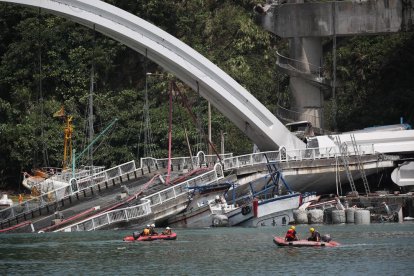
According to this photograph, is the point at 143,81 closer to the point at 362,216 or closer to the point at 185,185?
the point at 185,185

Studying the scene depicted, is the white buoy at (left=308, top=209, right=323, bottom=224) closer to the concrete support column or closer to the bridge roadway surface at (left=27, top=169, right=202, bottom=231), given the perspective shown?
the bridge roadway surface at (left=27, top=169, right=202, bottom=231)

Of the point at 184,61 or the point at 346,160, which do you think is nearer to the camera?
the point at 184,61

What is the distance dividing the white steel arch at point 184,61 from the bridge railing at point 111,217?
12.0 m

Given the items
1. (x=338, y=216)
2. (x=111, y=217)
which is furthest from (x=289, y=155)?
(x=111, y=217)

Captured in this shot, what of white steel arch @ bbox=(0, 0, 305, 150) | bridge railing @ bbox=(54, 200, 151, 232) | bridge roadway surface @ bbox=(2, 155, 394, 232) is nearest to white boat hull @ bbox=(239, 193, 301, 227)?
bridge roadway surface @ bbox=(2, 155, 394, 232)

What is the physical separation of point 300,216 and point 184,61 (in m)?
13.4

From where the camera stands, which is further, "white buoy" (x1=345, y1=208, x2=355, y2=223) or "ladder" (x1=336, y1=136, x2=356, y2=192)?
"ladder" (x1=336, y1=136, x2=356, y2=192)

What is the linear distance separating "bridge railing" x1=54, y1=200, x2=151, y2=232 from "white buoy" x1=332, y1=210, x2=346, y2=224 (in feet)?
37.3

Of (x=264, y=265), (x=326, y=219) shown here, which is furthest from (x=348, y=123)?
(x=264, y=265)

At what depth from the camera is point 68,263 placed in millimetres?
67500

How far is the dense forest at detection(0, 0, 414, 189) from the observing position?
110125 mm

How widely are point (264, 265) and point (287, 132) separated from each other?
1236 inches

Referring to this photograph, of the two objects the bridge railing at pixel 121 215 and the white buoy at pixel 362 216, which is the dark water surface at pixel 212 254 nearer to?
the bridge railing at pixel 121 215

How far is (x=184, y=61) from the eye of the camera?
92625 millimetres
